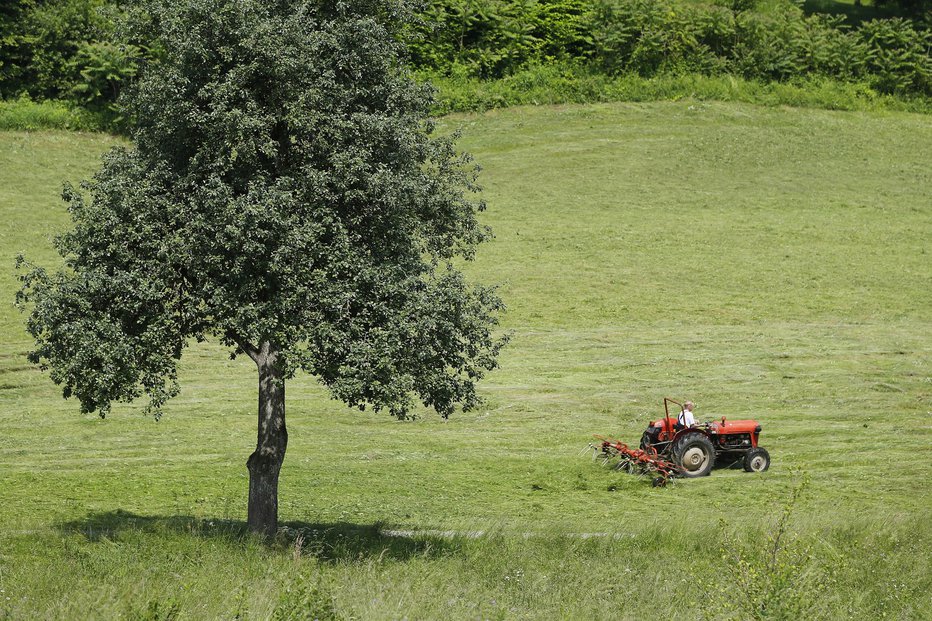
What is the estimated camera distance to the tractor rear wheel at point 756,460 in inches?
1058

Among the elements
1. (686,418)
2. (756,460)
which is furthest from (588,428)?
(756,460)

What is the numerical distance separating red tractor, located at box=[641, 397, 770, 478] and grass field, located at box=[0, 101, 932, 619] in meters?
0.56

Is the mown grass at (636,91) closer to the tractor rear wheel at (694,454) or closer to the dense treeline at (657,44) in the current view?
the dense treeline at (657,44)

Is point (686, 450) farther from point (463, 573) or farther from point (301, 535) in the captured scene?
point (463, 573)

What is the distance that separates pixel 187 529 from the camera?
18.9 m

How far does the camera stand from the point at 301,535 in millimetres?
19281

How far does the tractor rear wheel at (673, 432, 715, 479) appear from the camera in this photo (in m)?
26.2

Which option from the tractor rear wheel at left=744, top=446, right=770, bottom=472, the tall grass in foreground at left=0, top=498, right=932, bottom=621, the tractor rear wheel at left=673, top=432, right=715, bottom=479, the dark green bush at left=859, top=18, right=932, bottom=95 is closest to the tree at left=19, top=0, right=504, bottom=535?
the tall grass in foreground at left=0, top=498, right=932, bottom=621

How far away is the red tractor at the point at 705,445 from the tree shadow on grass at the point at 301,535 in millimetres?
8339

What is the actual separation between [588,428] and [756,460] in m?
5.20

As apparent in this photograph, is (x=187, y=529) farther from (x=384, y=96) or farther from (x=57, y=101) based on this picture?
(x=57, y=101)

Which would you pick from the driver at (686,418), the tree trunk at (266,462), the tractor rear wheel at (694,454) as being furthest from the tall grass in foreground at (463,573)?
the driver at (686,418)

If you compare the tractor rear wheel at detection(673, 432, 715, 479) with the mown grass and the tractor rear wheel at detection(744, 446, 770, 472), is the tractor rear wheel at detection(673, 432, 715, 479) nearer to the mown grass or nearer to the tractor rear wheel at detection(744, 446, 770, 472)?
the tractor rear wheel at detection(744, 446, 770, 472)

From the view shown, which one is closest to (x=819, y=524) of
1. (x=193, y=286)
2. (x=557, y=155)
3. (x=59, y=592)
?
(x=193, y=286)
